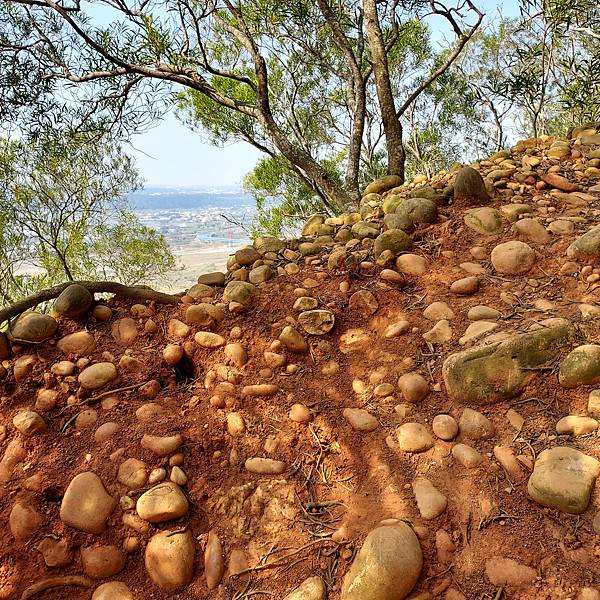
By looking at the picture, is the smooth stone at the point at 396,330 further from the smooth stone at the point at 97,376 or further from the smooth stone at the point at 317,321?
the smooth stone at the point at 97,376

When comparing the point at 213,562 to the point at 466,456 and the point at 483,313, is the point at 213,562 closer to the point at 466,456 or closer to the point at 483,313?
the point at 466,456

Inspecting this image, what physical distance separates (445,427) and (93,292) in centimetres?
192

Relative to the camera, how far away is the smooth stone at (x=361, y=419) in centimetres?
172

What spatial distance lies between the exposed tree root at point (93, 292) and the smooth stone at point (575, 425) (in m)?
1.94

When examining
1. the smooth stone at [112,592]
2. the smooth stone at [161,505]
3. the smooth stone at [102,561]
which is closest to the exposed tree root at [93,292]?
the smooth stone at [161,505]

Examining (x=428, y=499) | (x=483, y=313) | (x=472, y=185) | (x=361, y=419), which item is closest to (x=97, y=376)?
(x=361, y=419)

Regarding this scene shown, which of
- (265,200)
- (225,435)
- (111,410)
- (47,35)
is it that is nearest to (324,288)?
(225,435)

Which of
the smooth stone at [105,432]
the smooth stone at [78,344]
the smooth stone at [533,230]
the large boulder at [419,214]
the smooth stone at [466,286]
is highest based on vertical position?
the large boulder at [419,214]

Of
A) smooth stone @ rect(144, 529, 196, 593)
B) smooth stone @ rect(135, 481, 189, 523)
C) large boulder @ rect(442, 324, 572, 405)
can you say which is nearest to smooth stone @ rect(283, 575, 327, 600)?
smooth stone @ rect(144, 529, 196, 593)

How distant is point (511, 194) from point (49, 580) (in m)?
3.26

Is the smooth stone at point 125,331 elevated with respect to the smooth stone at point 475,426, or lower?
elevated

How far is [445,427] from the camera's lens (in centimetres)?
162

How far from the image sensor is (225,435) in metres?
1.75

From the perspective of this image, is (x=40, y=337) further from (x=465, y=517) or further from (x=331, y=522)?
(x=465, y=517)
